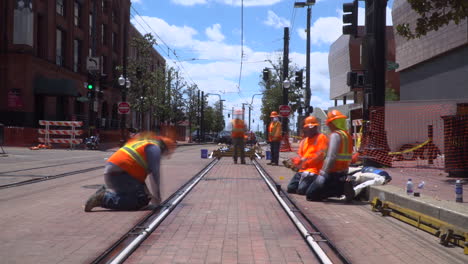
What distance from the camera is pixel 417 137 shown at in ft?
75.4

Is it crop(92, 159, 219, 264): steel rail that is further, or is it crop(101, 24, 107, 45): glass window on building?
crop(101, 24, 107, 45): glass window on building

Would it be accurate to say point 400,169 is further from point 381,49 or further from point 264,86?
point 264,86

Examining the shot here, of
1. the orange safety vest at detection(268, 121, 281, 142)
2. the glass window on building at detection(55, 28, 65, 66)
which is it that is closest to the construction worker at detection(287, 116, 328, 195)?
the orange safety vest at detection(268, 121, 281, 142)

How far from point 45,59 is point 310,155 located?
95.0ft

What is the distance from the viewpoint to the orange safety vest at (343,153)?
8492mm

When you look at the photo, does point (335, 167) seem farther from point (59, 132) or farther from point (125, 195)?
point (59, 132)

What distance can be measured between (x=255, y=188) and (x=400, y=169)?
6.93 metres

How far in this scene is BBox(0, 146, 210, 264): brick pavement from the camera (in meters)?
4.84

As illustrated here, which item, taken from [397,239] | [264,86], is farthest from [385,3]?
[264,86]

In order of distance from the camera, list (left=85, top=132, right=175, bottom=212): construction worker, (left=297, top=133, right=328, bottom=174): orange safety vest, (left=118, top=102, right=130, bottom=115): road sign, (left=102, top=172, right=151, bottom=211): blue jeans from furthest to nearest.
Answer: (left=118, top=102, right=130, bottom=115): road sign < (left=297, top=133, right=328, bottom=174): orange safety vest < (left=102, top=172, right=151, bottom=211): blue jeans < (left=85, top=132, right=175, bottom=212): construction worker

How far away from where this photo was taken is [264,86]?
6034cm

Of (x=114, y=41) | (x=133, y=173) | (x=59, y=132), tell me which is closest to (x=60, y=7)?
(x=59, y=132)

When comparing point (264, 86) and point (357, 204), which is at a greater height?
point (264, 86)

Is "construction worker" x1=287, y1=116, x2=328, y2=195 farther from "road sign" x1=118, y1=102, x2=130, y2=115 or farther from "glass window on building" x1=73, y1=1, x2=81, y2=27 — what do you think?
"glass window on building" x1=73, y1=1, x2=81, y2=27
